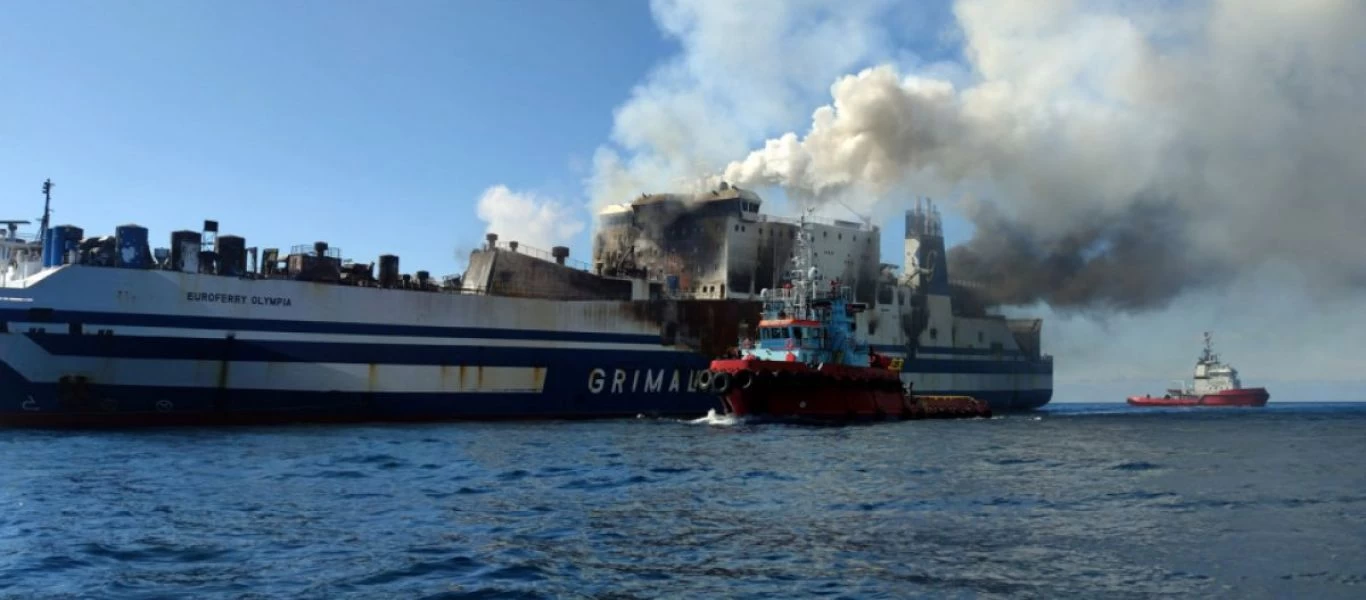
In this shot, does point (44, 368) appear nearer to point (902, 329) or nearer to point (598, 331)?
point (598, 331)

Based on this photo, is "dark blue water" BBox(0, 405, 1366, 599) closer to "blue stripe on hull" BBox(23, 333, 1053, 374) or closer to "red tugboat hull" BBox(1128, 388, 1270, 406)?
"blue stripe on hull" BBox(23, 333, 1053, 374)

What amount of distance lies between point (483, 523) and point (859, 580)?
20.5 ft

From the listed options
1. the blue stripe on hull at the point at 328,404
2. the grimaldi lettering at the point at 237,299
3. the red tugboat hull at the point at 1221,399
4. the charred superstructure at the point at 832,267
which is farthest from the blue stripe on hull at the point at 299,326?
the red tugboat hull at the point at 1221,399

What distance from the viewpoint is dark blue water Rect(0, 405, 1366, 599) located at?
494 inches

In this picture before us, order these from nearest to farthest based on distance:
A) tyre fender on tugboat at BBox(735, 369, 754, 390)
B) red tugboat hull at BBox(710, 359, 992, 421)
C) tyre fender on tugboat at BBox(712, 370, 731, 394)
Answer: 1. tyre fender on tugboat at BBox(735, 369, 754, 390)
2. tyre fender on tugboat at BBox(712, 370, 731, 394)
3. red tugboat hull at BBox(710, 359, 992, 421)

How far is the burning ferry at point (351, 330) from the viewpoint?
35.1m

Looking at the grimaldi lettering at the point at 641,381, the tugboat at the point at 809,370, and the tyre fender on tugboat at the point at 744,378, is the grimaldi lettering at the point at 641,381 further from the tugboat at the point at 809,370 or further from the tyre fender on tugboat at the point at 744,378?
the tyre fender on tugboat at the point at 744,378

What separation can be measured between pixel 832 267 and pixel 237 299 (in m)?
30.2

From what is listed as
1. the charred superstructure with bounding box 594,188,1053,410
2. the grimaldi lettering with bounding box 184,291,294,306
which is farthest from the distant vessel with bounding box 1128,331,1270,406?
the grimaldi lettering with bounding box 184,291,294,306

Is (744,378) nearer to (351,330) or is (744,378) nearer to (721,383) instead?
(721,383)

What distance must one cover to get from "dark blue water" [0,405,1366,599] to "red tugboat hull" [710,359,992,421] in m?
11.1

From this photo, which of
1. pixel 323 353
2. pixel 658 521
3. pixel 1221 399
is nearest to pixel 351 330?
pixel 323 353

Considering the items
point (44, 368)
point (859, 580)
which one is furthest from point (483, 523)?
point (44, 368)

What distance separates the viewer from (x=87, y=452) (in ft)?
85.6
